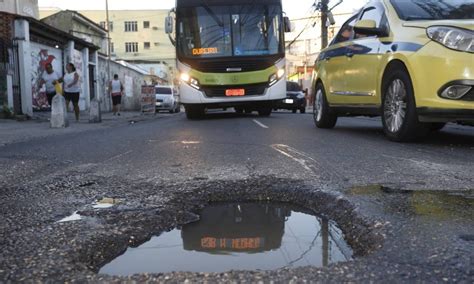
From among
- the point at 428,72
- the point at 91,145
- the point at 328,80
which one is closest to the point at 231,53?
the point at 328,80

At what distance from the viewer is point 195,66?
1206 centimetres

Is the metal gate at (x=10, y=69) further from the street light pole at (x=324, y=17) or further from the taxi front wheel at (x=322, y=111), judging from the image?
the street light pole at (x=324, y=17)

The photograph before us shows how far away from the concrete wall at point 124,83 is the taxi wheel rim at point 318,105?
1810 cm

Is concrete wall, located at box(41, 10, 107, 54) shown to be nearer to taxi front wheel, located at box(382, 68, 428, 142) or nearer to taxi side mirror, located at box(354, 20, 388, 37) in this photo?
taxi side mirror, located at box(354, 20, 388, 37)

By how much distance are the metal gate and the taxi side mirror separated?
10.6m

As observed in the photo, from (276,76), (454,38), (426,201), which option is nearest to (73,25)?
(276,76)

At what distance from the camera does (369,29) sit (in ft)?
20.3

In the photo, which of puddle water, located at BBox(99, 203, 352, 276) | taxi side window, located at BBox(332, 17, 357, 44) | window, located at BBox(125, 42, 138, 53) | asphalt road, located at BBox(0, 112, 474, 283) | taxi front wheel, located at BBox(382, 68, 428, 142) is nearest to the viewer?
asphalt road, located at BBox(0, 112, 474, 283)

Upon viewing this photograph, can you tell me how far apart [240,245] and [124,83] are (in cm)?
3241

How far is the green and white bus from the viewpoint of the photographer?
12.1 m

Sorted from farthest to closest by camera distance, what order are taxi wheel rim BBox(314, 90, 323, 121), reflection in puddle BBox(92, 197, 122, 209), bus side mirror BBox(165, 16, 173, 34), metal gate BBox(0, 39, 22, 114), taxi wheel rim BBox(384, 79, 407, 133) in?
metal gate BBox(0, 39, 22, 114), bus side mirror BBox(165, 16, 173, 34), taxi wheel rim BBox(314, 90, 323, 121), taxi wheel rim BBox(384, 79, 407, 133), reflection in puddle BBox(92, 197, 122, 209)

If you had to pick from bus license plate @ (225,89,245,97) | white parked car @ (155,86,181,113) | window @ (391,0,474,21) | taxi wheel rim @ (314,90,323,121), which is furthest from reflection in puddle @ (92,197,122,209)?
white parked car @ (155,86,181,113)

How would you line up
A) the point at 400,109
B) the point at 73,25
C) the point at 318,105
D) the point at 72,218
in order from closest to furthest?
1. the point at 72,218
2. the point at 400,109
3. the point at 318,105
4. the point at 73,25

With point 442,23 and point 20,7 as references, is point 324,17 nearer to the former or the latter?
point 20,7
